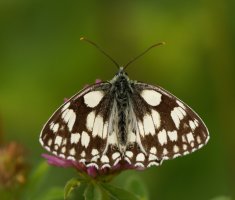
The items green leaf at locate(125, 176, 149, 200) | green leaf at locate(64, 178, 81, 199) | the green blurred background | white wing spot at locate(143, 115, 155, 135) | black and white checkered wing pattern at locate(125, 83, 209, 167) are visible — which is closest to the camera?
green leaf at locate(64, 178, 81, 199)

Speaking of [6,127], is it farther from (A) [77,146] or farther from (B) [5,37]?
(A) [77,146]

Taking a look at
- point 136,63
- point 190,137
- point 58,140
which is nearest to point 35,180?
point 58,140

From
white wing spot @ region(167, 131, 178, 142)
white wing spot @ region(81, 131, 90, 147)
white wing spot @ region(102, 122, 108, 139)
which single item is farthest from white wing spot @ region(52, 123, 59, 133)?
white wing spot @ region(167, 131, 178, 142)

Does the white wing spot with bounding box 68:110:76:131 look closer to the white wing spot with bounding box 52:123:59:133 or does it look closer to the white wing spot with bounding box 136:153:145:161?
the white wing spot with bounding box 52:123:59:133

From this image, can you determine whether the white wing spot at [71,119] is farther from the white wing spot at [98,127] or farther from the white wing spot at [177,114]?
the white wing spot at [177,114]

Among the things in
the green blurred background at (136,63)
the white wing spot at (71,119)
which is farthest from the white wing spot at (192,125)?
the green blurred background at (136,63)

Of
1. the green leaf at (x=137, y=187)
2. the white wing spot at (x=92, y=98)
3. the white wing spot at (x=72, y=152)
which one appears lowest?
the green leaf at (x=137, y=187)

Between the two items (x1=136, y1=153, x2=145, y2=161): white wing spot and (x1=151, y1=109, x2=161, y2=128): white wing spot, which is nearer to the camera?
(x1=136, y1=153, x2=145, y2=161): white wing spot
